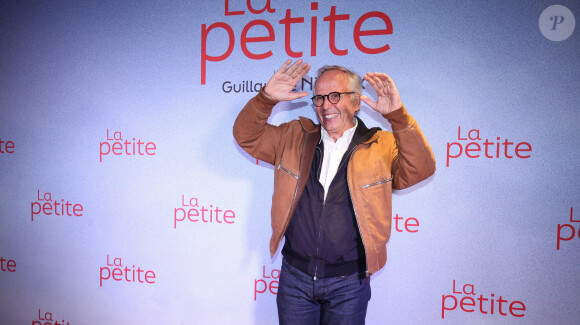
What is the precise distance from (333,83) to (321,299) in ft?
3.48

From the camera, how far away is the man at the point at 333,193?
4.94ft

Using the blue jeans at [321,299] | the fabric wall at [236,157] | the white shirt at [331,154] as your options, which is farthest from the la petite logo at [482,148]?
the blue jeans at [321,299]

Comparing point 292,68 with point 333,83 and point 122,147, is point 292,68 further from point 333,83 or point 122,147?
point 122,147

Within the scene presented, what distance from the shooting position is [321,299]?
1.55 meters

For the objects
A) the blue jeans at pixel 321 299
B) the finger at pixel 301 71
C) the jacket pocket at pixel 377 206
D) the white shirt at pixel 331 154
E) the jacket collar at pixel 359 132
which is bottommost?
the blue jeans at pixel 321 299

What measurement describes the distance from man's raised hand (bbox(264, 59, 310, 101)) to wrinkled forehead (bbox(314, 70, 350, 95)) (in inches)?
5.4

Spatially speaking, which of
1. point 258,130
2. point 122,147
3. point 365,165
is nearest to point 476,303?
point 365,165

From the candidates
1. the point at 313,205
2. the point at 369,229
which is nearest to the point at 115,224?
the point at 313,205

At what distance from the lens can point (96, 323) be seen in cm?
241

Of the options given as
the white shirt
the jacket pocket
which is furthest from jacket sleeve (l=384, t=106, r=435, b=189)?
the white shirt

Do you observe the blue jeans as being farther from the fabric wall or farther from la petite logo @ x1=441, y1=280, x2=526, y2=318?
la petite logo @ x1=441, y1=280, x2=526, y2=318

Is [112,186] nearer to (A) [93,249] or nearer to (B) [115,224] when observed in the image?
(B) [115,224]

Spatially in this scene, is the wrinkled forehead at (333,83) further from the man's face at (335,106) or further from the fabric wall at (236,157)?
the fabric wall at (236,157)

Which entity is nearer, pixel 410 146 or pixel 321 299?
pixel 410 146
